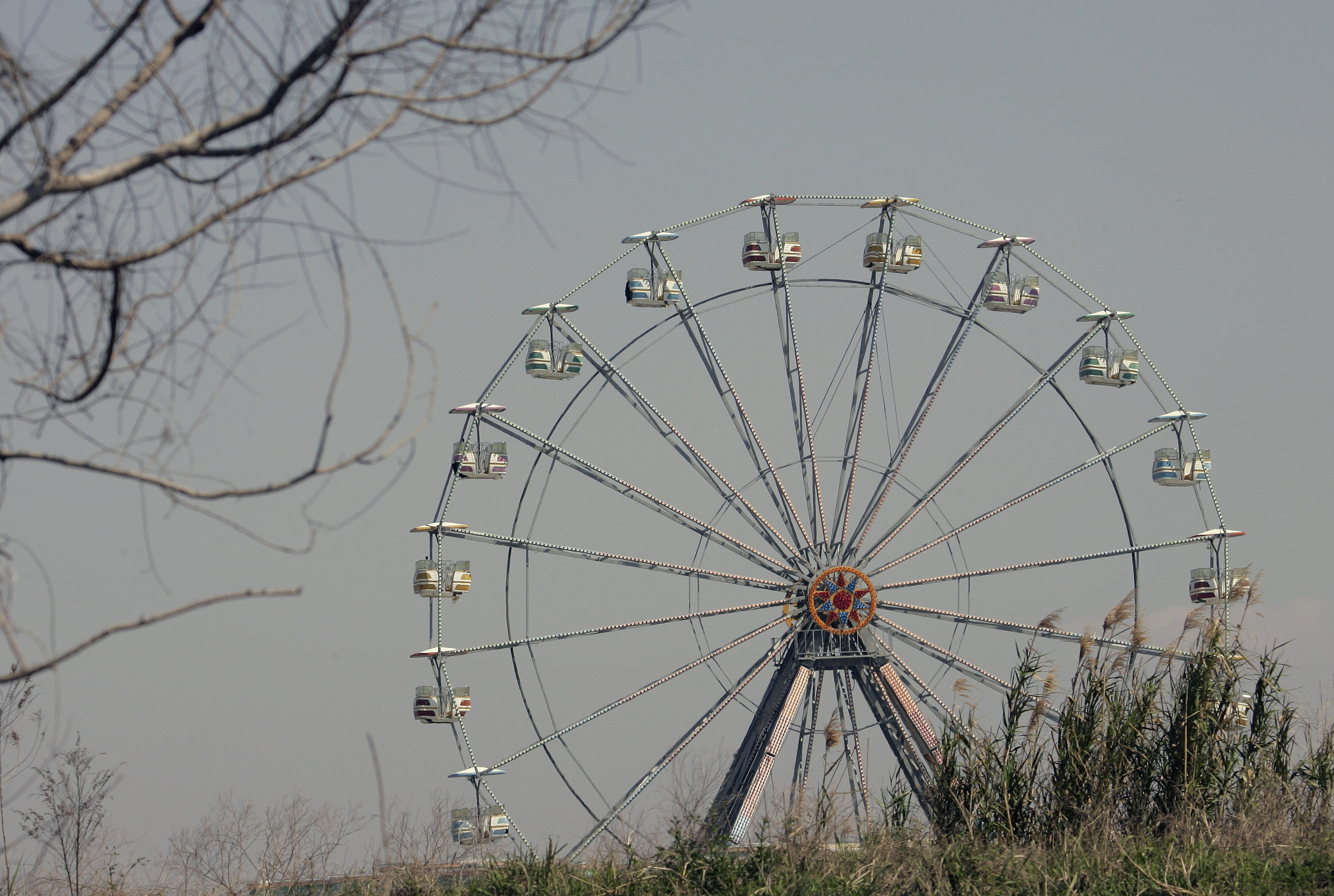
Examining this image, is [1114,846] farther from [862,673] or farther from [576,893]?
[862,673]

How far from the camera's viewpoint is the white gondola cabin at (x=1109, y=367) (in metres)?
28.2

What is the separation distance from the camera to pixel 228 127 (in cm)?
681

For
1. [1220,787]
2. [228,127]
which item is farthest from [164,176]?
[1220,787]

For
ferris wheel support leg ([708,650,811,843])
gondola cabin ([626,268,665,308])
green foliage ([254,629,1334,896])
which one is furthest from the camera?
gondola cabin ([626,268,665,308])

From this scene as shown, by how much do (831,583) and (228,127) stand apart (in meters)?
19.6

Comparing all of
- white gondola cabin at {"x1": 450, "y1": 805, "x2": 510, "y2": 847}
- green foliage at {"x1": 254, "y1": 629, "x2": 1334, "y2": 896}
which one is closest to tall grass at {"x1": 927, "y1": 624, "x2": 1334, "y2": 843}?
green foliage at {"x1": 254, "y1": 629, "x2": 1334, "y2": 896}

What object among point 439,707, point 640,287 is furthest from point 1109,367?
point 439,707

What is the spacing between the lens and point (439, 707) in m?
25.2

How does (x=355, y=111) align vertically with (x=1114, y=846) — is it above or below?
above

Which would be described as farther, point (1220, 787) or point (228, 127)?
point (1220, 787)

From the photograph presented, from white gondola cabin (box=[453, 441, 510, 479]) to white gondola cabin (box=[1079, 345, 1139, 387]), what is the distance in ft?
33.4

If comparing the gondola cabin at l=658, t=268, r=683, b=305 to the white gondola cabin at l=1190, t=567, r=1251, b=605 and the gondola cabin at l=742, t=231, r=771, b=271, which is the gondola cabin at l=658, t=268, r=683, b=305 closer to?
the gondola cabin at l=742, t=231, r=771, b=271

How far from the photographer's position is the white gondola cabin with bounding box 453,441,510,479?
26328mm

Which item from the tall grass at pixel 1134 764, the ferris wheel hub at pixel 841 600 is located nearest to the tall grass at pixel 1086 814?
the tall grass at pixel 1134 764
